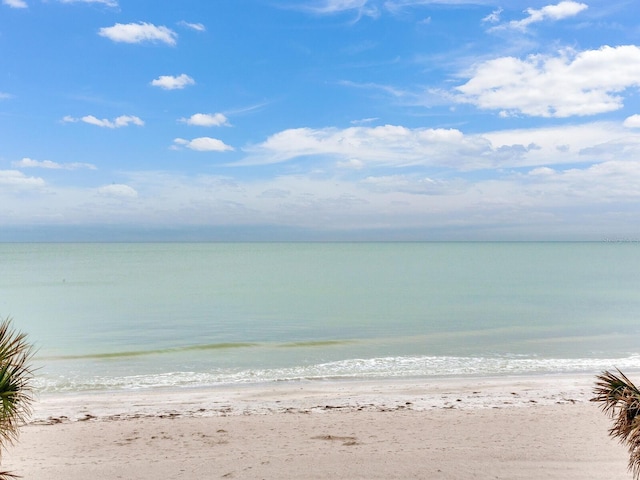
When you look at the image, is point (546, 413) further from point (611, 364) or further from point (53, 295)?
point (53, 295)

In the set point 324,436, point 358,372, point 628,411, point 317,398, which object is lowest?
point 358,372

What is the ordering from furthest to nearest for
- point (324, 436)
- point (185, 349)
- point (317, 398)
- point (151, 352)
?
1. point (185, 349)
2. point (151, 352)
3. point (317, 398)
4. point (324, 436)

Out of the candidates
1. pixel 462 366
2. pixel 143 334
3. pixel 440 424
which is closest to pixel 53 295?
pixel 143 334

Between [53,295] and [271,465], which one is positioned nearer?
[271,465]

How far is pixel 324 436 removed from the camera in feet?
31.0

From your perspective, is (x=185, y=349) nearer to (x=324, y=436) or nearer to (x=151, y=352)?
(x=151, y=352)

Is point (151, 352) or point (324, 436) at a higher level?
point (324, 436)

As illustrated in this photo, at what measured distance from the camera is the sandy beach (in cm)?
793

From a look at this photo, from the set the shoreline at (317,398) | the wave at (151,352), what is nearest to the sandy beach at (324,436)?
the shoreline at (317,398)

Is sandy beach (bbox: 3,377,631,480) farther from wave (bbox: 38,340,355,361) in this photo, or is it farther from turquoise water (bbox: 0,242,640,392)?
wave (bbox: 38,340,355,361)

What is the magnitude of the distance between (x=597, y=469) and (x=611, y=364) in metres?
10.7

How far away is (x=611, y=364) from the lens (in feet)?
56.2

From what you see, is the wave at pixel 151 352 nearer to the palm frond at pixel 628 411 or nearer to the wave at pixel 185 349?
the wave at pixel 185 349

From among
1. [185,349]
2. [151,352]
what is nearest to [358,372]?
[185,349]
